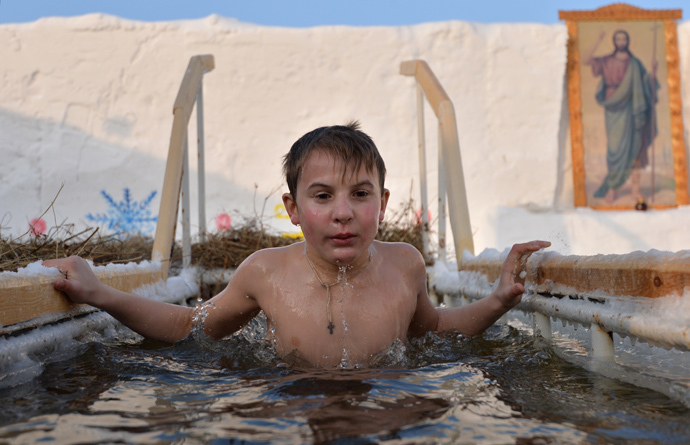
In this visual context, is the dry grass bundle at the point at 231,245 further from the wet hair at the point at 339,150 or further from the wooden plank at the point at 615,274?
the wooden plank at the point at 615,274

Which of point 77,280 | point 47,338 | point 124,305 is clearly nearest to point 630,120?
point 124,305

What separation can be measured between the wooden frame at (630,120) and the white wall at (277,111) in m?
0.21

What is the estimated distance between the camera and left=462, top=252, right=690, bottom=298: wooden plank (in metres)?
1.05

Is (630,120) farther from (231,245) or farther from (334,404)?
(334,404)

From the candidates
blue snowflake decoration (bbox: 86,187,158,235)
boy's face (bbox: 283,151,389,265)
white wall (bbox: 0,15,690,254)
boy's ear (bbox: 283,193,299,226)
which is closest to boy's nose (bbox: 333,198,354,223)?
boy's face (bbox: 283,151,389,265)

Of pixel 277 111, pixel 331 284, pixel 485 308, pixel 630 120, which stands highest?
pixel 277 111

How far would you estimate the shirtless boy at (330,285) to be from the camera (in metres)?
1.62

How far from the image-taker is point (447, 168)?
107 inches

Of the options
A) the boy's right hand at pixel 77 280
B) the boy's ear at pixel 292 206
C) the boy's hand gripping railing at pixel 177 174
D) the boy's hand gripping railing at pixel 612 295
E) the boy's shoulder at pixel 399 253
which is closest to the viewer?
the boy's hand gripping railing at pixel 612 295

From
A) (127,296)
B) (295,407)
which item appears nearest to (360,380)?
(295,407)

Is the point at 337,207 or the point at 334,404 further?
the point at 337,207

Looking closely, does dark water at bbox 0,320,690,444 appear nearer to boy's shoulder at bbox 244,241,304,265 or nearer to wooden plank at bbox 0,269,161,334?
wooden plank at bbox 0,269,161,334

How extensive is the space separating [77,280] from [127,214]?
21.4ft

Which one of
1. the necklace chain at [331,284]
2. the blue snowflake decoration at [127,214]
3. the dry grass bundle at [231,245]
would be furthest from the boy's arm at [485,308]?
the blue snowflake decoration at [127,214]
